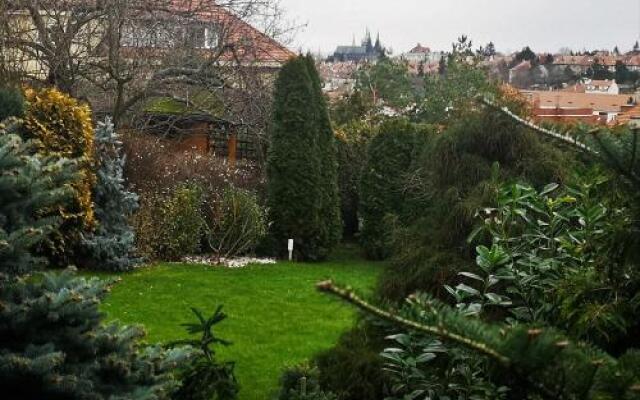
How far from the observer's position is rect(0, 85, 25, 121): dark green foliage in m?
9.41

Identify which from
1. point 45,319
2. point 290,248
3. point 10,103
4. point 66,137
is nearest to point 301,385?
point 45,319

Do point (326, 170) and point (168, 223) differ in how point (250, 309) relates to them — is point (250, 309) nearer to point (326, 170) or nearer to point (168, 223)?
point (168, 223)

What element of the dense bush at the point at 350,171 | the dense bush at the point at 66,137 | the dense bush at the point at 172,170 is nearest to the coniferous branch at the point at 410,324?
the dense bush at the point at 66,137

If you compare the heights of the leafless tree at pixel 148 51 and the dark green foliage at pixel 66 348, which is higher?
the leafless tree at pixel 148 51

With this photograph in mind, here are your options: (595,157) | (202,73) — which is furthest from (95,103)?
Result: (595,157)

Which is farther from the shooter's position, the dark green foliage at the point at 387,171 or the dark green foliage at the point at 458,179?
the dark green foliage at the point at 387,171

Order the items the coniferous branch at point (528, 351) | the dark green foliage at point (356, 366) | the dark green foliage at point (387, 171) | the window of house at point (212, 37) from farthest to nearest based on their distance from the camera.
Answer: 1. the window of house at point (212, 37)
2. the dark green foliage at point (387, 171)
3. the dark green foliage at point (356, 366)
4. the coniferous branch at point (528, 351)

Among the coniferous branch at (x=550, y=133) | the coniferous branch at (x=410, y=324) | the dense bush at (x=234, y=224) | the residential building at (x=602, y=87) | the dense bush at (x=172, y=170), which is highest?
the residential building at (x=602, y=87)

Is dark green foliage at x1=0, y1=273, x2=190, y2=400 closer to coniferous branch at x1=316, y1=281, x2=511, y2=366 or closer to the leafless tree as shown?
coniferous branch at x1=316, y1=281, x2=511, y2=366

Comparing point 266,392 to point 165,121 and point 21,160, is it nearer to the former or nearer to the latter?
point 21,160

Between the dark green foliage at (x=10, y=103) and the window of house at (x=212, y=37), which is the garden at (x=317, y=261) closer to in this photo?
the dark green foliage at (x=10, y=103)

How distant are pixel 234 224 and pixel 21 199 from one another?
29.8 ft

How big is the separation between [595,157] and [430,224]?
2.97 m

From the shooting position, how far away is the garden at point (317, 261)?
184 cm
